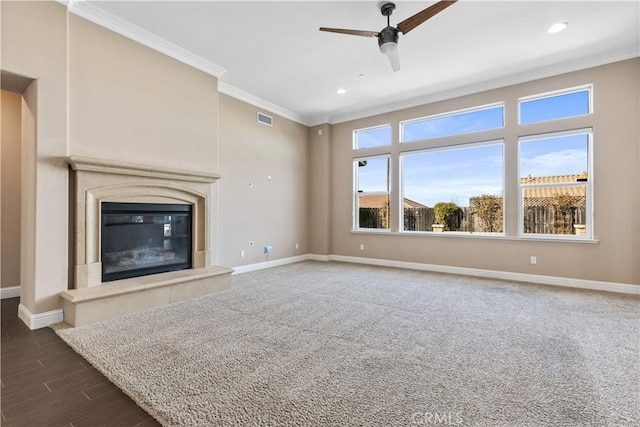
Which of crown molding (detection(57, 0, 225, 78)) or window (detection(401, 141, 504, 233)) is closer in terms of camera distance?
crown molding (detection(57, 0, 225, 78))

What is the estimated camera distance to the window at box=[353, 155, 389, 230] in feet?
21.2

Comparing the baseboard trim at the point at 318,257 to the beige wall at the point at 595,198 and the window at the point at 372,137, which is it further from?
the window at the point at 372,137

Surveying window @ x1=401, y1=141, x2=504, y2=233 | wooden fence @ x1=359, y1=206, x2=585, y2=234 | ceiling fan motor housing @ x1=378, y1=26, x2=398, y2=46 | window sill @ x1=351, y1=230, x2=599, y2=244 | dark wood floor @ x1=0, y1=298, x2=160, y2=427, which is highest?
ceiling fan motor housing @ x1=378, y1=26, x2=398, y2=46

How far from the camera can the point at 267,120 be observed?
6113 mm

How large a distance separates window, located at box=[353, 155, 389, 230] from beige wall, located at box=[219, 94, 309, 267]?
1.31 m

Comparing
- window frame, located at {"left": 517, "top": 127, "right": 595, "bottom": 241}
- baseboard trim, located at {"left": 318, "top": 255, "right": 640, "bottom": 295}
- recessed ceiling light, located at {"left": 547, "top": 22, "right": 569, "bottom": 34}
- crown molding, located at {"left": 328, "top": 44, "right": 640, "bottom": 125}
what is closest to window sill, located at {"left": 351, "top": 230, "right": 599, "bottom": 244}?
window frame, located at {"left": 517, "top": 127, "right": 595, "bottom": 241}

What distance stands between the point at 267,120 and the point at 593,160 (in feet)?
18.4

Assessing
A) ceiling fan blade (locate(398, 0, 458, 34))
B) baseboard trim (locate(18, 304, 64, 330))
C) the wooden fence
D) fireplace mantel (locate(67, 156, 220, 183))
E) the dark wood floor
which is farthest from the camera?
the wooden fence

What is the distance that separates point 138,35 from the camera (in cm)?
366

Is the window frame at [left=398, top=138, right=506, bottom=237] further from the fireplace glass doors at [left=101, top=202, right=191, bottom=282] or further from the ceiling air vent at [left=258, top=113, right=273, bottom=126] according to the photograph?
the fireplace glass doors at [left=101, top=202, right=191, bottom=282]

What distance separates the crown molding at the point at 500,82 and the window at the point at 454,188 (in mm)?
982

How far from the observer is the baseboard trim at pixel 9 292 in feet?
12.6

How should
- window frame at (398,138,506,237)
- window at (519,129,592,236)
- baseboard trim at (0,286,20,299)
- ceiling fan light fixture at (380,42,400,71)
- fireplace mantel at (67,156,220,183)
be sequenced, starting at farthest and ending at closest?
1. window frame at (398,138,506,237)
2. window at (519,129,592,236)
3. baseboard trim at (0,286,20,299)
4. ceiling fan light fixture at (380,42,400,71)
5. fireplace mantel at (67,156,220,183)

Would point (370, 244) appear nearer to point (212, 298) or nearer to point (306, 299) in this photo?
point (306, 299)
